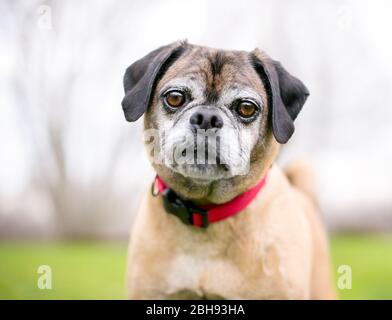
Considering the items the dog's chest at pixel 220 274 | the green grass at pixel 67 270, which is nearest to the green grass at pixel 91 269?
the green grass at pixel 67 270

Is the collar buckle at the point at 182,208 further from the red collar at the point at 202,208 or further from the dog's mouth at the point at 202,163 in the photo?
the dog's mouth at the point at 202,163

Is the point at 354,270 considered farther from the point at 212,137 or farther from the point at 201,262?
the point at 212,137

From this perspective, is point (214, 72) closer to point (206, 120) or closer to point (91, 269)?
point (206, 120)

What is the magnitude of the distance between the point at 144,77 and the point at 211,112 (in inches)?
20.9

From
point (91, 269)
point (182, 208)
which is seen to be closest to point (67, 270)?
point (91, 269)

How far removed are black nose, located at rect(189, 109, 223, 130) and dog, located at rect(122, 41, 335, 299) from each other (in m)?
0.12

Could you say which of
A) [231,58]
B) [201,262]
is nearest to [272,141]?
[231,58]

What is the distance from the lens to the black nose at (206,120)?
110 inches

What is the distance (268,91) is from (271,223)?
2.38ft

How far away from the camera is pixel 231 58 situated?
3.18 metres

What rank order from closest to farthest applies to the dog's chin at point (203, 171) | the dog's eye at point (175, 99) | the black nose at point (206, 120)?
the black nose at point (206, 120)
the dog's chin at point (203, 171)
the dog's eye at point (175, 99)

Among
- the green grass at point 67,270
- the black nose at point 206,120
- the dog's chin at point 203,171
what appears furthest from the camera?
the green grass at point 67,270

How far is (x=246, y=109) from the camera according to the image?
3035 mm

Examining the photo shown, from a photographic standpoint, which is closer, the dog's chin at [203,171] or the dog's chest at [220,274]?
the dog's chin at [203,171]
